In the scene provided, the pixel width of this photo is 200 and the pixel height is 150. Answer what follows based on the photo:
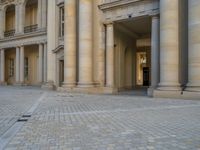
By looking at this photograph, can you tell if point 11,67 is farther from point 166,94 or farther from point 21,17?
point 166,94

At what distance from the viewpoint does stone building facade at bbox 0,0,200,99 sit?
16438 millimetres

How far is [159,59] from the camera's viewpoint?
60.6 ft

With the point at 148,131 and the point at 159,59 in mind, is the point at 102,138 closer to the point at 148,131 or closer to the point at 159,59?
the point at 148,131

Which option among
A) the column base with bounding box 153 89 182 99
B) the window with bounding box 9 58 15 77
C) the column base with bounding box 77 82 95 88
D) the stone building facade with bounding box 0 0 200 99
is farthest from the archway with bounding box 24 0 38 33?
the column base with bounding box 153 89 182 99

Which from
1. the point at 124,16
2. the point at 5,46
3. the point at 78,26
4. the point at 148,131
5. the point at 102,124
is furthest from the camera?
the point at 5,46

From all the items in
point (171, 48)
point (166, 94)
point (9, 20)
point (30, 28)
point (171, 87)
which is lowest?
point (166, 94)

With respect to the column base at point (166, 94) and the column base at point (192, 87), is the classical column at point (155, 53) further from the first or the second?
the column base at point (192, 87)

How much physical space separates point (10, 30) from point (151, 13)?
82.9 feet

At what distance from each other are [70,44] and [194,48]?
10271 mm

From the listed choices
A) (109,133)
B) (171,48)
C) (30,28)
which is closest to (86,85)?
(171,48)

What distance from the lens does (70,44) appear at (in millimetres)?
22750

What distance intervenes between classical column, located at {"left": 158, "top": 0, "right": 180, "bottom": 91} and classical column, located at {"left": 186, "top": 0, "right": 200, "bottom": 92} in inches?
34.0

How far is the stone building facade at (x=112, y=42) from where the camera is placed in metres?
16.4

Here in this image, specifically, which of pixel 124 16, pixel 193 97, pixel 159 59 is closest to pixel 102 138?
pixel 193 97
